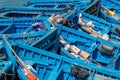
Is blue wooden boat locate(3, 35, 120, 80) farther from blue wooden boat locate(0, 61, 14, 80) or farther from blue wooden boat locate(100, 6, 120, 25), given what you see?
blue wooden boat locate(100, 6, 120, 25)

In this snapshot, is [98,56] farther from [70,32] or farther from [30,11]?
[30,11]

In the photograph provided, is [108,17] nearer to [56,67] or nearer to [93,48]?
[93,48]

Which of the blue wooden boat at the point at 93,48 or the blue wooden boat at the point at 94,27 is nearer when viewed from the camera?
the blue wooden boat at the point at 93,48

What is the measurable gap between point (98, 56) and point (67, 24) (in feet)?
7.57

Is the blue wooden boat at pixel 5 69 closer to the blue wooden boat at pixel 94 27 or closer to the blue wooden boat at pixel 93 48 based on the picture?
the blue wooden boat at pixel 93 48

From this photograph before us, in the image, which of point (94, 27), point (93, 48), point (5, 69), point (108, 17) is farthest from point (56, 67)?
point (108, 17)

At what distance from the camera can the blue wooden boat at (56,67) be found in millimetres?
9695

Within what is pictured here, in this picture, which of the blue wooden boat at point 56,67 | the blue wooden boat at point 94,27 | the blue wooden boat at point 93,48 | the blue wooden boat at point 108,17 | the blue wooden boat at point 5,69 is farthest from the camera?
the blue wooden boat at point 108,17

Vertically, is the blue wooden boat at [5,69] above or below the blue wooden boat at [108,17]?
above

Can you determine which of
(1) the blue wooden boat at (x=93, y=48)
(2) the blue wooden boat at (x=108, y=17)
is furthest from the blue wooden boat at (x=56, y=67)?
(2) the blue wooden boat at (x=108, y=17)

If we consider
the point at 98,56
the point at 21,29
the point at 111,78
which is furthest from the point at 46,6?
the point at 111,78

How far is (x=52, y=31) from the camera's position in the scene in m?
11.9

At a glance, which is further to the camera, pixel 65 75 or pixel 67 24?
pixel 67 24

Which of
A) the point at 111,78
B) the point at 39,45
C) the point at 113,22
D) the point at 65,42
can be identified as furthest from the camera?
the point at 113,22
